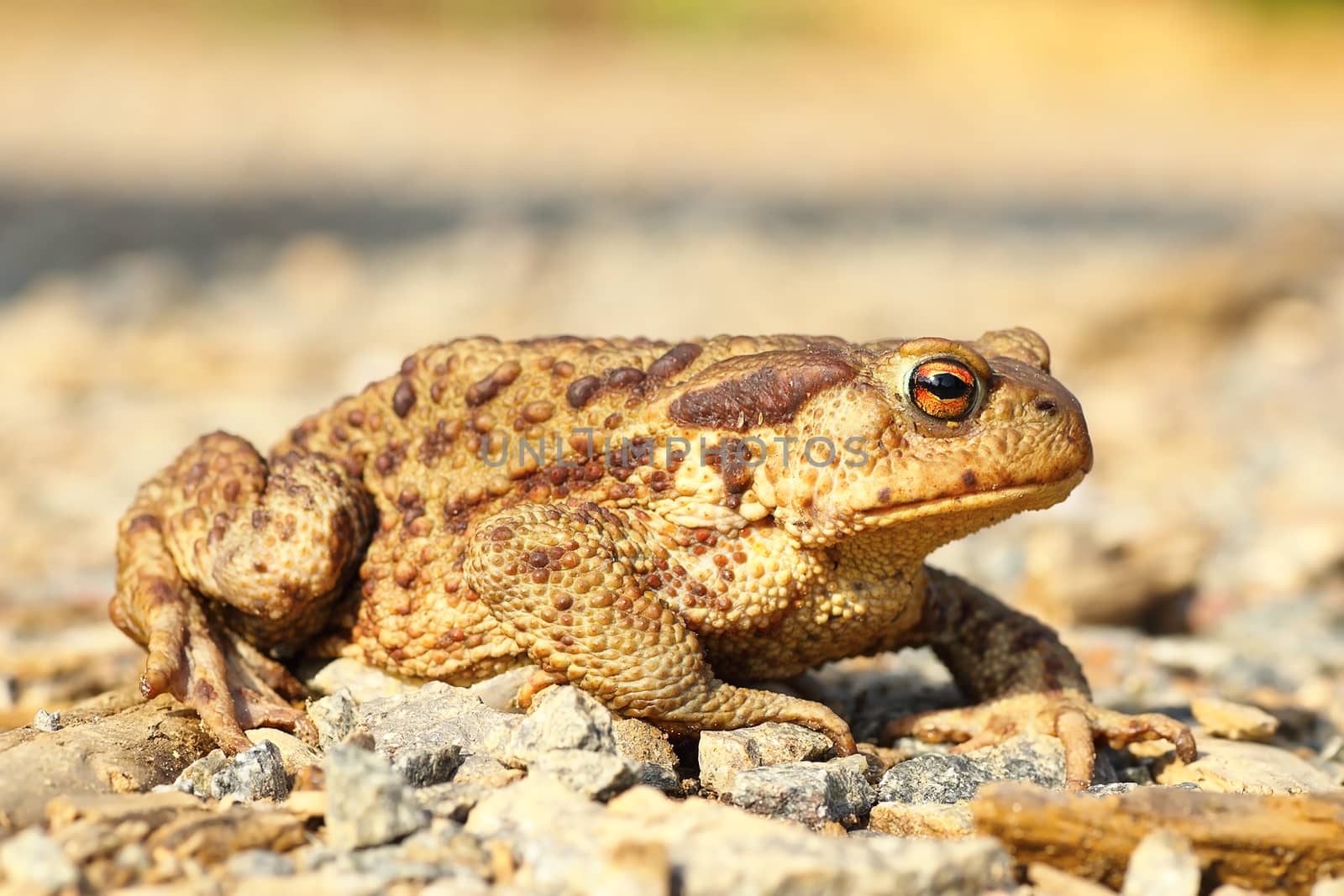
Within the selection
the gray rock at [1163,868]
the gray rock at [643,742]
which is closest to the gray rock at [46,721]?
the gray rock at [643,742]

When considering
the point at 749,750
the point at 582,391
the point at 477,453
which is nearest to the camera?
the point at 749,750

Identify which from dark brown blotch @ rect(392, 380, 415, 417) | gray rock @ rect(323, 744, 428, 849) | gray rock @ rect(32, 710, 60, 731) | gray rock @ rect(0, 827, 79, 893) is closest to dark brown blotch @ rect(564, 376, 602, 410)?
dark brown blotch @ rect(392, 380, 415, 417)

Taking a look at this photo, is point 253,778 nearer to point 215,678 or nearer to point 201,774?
point 201,774

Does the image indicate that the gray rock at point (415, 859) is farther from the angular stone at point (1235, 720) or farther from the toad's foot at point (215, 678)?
the angular stone at point (1235, 720)

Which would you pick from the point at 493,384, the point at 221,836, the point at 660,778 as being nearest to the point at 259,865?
the point at 221,836

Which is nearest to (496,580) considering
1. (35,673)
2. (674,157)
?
(35,673)

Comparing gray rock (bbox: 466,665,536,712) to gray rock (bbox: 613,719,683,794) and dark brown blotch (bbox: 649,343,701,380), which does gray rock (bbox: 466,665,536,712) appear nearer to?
gray rock (bbox: 613,719,683,794)

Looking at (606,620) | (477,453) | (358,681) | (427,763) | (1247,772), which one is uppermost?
(477,453)
